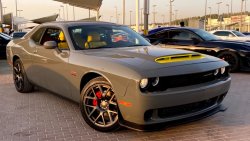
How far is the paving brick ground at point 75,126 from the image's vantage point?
12.0ft

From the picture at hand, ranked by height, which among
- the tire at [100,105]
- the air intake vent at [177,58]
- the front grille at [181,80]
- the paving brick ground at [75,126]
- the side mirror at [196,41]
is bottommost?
the paving brick ground at [75,126]

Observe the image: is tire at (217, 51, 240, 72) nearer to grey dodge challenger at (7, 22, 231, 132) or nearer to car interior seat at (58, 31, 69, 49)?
grey dodge challenger at (7, 22, 231, 132)

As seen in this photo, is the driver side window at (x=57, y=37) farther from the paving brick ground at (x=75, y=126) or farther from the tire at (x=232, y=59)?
the tire at (x=232, y=59)

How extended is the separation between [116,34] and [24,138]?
2242mm

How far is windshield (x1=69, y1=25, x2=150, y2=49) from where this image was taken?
4.59 meters

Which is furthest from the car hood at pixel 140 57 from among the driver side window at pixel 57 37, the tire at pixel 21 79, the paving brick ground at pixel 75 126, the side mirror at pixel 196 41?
the side mirror at pixel 196 41

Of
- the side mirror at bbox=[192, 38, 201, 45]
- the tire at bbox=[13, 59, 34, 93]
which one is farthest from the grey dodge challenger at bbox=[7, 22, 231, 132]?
the side mirror at bbox=[192, 38, 201, 45]

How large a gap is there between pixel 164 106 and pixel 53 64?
2.15 meters

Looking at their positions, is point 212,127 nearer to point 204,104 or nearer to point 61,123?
point 204,104

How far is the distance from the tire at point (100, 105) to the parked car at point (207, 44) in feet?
19.2

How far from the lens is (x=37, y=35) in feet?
18.5

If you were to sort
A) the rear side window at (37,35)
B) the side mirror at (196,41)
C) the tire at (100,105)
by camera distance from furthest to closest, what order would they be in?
the side mirror at (196,41)
the rear side window at (37,35)
the tire at (100,105)

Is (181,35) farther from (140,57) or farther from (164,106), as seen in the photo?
(164,106)

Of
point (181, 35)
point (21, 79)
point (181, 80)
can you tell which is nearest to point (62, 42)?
point (21, 79)
